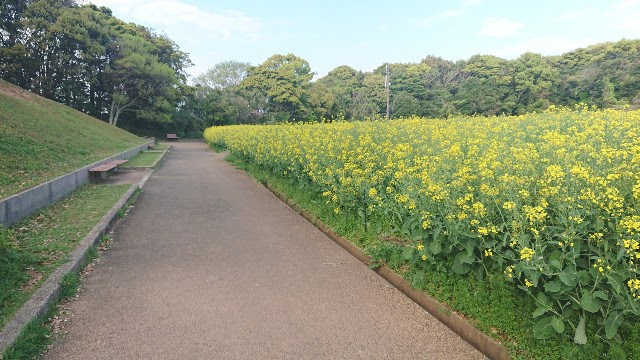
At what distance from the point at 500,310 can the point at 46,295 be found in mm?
3451

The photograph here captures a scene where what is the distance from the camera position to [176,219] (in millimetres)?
6477

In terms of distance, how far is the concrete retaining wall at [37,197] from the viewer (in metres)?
5.08

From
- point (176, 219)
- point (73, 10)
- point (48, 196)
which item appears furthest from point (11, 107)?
point (73, 10)

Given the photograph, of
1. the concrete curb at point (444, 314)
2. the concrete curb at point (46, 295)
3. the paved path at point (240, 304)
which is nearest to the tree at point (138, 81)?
the paved path at point (240, 304)

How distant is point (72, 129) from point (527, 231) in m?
16.9

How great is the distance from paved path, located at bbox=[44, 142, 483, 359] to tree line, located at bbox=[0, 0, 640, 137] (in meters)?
21.4

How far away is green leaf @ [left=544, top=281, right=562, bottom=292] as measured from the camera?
2.32m

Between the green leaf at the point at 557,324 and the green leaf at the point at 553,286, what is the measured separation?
7.8 inches

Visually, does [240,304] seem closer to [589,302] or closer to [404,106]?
[589,302]

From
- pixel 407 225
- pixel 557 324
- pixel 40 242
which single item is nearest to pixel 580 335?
pixel 557 324

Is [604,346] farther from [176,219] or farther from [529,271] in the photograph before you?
[176,219]

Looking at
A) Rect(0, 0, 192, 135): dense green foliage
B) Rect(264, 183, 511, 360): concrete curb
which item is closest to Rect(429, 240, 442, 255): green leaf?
Rect(264, 183, 511, 360): concrete curb

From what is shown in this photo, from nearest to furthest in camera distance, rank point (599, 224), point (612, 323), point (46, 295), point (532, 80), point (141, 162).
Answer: point (612, 323) < point (599, 224) < point (46, 295) < point (141, 162) < point (532, 80)

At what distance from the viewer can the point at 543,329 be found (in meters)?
2.44
